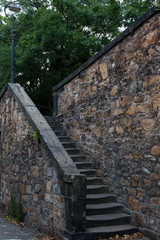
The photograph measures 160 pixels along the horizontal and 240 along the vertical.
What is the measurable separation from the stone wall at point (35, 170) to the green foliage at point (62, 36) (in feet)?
12.3

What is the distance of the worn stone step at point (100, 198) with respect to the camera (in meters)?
5.37

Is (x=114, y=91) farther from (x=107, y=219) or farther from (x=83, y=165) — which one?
(x=107, y=219)

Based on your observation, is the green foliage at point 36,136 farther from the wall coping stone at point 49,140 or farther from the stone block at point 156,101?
the stone block at point 156,101

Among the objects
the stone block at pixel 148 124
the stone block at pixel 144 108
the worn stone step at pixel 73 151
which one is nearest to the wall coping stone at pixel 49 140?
the worn stone step at pixel 73 151

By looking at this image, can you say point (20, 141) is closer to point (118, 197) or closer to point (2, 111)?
point (2, 111)

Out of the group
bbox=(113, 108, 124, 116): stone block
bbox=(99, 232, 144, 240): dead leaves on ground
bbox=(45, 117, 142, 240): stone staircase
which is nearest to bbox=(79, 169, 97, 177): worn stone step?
bbox=(45, 117, 142, 240): stone staircase

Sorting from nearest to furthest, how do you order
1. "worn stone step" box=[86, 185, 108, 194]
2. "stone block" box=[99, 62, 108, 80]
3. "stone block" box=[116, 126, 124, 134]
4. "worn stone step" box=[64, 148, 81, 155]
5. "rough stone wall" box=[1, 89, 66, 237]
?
"rough stone wall" box=[1, 89, 66, 237] → "stone block" box=[116, 126, 124, 134] → "worn stone step" box=[86, 185, 108, 194] → "stone block" box=[99, 62, 108, 80] → "worn stone step" box=[64, 148, 81, 155]

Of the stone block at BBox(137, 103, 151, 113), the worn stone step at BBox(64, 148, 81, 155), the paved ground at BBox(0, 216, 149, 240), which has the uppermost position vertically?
the stone block at BBox(137, 103, 151, 113)

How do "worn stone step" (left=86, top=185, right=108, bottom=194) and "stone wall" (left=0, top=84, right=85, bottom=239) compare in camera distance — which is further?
"worn stone step" (left=86, top=185, right=108, bottom=194)

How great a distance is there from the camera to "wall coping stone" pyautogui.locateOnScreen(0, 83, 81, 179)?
474cm

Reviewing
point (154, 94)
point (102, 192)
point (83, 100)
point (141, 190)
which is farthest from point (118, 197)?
point (83, 100)

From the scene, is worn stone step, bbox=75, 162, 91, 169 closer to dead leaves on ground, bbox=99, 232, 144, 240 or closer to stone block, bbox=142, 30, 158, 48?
dead leaves on ground, bbox=99, 232, 144, 240

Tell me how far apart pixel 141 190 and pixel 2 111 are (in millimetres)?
4851

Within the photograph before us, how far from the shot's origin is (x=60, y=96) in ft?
27.8
